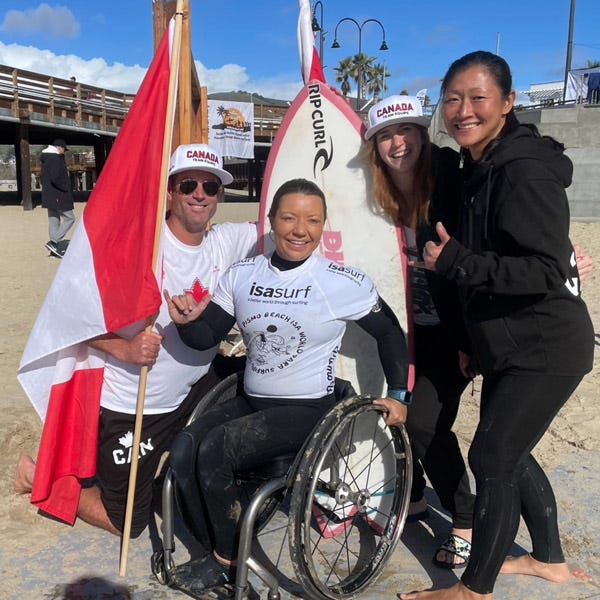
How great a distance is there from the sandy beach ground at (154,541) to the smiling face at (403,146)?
1596 mm

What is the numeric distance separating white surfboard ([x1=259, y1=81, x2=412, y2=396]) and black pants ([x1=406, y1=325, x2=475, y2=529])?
0.99ft

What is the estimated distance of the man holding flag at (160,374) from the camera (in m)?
2.80

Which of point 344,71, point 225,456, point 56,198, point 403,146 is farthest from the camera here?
point 344,71

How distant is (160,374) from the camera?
9.32 ft

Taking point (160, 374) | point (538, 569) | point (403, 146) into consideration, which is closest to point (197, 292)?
point (160, 374)

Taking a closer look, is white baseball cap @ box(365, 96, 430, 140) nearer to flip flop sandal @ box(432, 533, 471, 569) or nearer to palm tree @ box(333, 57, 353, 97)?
flip flop sandal @ box(432, 533, 471, 569)

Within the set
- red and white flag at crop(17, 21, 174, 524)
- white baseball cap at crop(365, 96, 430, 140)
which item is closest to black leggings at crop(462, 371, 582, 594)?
white baseball cap at crop(365, 96, 430, 140)

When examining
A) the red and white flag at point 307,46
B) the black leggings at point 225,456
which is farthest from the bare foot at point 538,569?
the red and white flag at point 307,46

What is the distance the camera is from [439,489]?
9.02 ft

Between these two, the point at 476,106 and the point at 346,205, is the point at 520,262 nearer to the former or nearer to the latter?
the point at 476,106

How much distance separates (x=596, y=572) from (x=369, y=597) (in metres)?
0.92

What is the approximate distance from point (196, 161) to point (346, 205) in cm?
79

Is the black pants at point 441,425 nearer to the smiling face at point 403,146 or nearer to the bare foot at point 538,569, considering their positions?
the bare foot at point 538,569

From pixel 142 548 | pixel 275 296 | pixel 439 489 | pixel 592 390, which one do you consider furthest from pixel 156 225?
pixel 592 390
